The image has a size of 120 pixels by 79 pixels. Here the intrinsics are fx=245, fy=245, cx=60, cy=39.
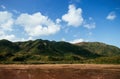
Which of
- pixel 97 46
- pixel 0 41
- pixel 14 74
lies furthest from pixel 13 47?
pixel 14 74

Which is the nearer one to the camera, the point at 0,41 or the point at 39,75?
the point at 39,75

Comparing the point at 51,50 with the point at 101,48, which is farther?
the point at 101,48

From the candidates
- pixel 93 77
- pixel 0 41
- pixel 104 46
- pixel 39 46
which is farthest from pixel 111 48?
pixel 93 77

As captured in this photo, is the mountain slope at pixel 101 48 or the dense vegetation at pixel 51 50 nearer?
the dense vegetation at pixel 51 50

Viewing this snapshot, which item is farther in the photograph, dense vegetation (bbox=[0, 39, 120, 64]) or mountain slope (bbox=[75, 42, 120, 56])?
mountain slope (bbox=[75, 42, 120, 56])

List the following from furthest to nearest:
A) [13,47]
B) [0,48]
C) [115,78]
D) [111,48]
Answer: [111,48] → [13,47] → [0,48] → [115,78]

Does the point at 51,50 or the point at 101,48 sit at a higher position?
the point at 101,48

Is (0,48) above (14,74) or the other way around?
above

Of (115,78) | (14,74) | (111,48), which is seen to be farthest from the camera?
(111,48)

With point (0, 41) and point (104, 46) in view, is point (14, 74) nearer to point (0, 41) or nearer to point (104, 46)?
point (0, 41)

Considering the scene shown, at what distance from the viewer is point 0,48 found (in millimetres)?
112438

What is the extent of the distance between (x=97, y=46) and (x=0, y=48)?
3254 inches

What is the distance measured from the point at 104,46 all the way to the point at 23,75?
6257 inches

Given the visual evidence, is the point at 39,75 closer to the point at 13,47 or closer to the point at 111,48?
the point at 13,47
